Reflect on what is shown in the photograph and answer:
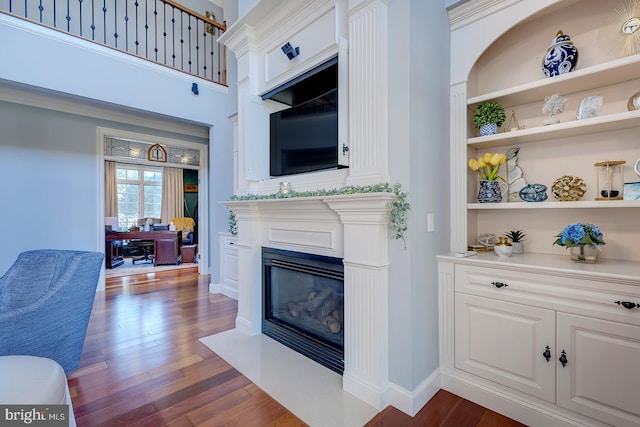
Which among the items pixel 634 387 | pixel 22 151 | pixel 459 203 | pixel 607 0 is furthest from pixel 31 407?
pixel 22 151

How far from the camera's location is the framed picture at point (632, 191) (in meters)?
1.71

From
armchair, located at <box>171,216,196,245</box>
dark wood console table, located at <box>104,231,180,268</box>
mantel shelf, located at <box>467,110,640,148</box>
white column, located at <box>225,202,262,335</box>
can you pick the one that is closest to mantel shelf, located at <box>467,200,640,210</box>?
mantel shelf, located at <box>467,110,640,148</box>

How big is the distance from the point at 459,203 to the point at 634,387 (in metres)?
1.32

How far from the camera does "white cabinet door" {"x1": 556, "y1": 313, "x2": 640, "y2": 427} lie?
148cm

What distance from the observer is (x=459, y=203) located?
2217 millimetres

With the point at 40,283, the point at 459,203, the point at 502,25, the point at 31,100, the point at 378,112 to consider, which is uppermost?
the point at 31,100

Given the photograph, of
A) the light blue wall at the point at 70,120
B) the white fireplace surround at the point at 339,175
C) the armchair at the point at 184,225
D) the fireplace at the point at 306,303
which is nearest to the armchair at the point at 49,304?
the white fireplace surround at the point at 339,175

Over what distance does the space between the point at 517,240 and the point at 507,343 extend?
803mm

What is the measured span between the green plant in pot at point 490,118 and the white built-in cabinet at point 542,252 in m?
0.08

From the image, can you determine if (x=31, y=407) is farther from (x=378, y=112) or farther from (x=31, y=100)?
(x=31, y=100)

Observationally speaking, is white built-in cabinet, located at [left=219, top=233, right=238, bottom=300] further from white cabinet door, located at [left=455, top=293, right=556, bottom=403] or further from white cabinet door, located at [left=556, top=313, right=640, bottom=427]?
white cabinet door, located at [left=556, top=313, right=640, bottom=427]

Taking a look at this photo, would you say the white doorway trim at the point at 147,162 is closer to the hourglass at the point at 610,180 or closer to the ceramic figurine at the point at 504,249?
the ceramic figurine at the point at 504,249

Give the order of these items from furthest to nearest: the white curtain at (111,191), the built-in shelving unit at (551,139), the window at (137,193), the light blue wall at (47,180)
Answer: the window at (137,193) → the white curtain at (111,191) → the light blue wall at (47,180) → the built-in shelving unit at (551,139)

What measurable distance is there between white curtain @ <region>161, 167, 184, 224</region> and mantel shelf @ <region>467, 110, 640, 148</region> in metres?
9.62
